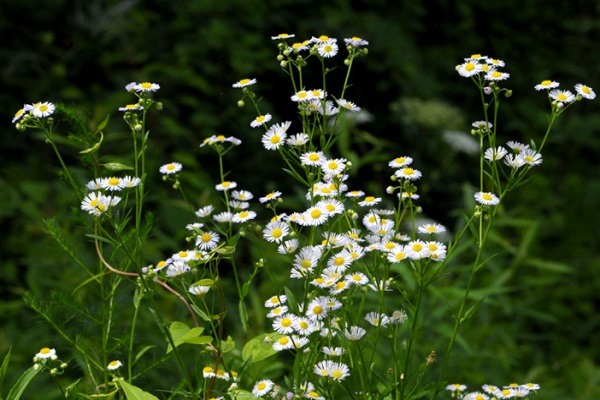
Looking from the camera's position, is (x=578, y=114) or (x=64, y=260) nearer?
(x=64, y=260)

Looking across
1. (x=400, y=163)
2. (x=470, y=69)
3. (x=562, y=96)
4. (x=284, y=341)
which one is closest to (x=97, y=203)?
(x=284, y=341)

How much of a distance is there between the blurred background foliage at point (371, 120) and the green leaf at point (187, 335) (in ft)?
3.82

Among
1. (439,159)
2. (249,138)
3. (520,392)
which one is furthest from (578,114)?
(520,392)

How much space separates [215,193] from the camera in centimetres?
279

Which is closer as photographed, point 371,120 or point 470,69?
point 470,69

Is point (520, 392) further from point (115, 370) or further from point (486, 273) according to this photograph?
Result: point (486, 273)

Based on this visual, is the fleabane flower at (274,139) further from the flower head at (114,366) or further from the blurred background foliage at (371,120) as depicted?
the blurred background foliage at (371,120)

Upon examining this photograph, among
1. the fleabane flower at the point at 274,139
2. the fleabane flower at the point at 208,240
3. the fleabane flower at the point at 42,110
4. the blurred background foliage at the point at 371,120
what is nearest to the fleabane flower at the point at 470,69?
the fleabane flower at the point at 274,139

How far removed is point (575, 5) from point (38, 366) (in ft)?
13.0

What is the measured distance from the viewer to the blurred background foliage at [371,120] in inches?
96.6

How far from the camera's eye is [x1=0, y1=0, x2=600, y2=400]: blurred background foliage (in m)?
2.45

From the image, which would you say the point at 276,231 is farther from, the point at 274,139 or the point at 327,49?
the point at 327,49

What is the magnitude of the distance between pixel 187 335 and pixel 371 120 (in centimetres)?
266

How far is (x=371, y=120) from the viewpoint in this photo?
11.3ft
